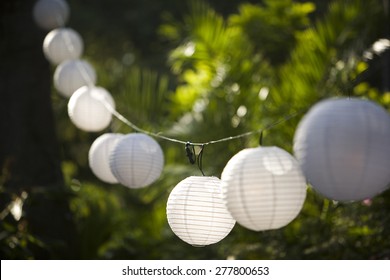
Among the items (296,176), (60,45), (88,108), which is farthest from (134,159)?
(60,45)

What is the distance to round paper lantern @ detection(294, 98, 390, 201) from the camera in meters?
2.04

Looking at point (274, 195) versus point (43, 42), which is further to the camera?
point (43, 42)

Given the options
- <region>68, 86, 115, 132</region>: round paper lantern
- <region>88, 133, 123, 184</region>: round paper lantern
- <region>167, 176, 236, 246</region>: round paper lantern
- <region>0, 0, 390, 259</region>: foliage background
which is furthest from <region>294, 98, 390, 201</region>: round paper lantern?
<region>68, 86, 115, 132</region>: round paper lantern

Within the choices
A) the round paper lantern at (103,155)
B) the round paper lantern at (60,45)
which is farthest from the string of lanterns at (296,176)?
the round paper lantern at (60,45)

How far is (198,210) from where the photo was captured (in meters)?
2.77

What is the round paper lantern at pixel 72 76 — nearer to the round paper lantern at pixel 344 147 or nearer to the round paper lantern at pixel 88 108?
the round paper lantern at pixel 88 108

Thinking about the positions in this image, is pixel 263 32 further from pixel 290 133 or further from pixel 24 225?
pixel 24 225

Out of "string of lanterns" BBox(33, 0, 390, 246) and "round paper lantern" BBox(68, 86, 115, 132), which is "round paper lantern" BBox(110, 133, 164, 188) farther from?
"round paper lantern" BBox(68, 86, 115, 132)

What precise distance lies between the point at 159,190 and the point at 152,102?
104 centimetres

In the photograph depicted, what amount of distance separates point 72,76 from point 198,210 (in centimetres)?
230

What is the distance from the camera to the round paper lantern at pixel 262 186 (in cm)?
229

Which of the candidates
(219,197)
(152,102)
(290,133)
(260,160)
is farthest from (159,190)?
(260,160)

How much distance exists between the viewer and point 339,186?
2098 millimetres

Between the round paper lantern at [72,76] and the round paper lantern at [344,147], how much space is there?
2903 millimetres
